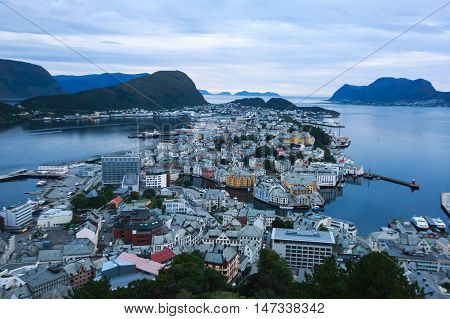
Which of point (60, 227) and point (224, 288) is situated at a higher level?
point (224, 288)

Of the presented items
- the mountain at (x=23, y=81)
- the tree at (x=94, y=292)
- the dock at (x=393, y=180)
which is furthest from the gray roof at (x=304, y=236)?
the mountain at (x=23, y=81)

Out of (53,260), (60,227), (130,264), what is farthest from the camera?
(60,227)

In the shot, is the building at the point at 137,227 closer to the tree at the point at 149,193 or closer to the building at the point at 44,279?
the building at the point at 44,279

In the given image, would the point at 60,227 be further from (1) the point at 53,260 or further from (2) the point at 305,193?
(2) the point at 305,193

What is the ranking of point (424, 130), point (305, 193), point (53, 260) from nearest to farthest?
1. point (53, 260)
2. point (305, 193)
3. point (424, 130)

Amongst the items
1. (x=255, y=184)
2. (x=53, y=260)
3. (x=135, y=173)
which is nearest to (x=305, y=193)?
(x=255, y=184)

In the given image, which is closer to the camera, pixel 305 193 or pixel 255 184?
pixel 305 193

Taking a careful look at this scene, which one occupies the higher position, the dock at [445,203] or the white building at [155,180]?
the white building at [155,180]
